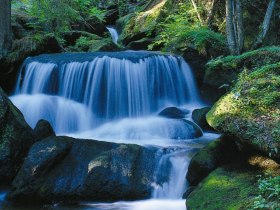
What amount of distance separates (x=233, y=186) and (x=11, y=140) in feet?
15.0

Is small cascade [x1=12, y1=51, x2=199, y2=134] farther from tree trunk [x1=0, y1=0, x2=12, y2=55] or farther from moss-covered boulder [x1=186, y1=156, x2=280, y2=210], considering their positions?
moss-covered boulder [x1=186, y1=156, x2=280, y2=210]

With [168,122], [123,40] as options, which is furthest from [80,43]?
[168,122]

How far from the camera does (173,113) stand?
967 cm

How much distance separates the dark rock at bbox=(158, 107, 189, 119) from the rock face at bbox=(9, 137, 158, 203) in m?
2.96

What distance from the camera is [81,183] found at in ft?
19.9

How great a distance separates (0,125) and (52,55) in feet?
19.0

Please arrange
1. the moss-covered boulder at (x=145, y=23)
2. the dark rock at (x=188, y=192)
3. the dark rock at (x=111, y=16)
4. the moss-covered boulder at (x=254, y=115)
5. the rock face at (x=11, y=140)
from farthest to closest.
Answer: the dark rock at (x=111, y=16)
the moss-covered boulder at (x=145, y=23)
the rock face at (x=11, y=140)
the dark rock at (x=188, y=192)
the moss-covered boulder at (x=254, y=115)

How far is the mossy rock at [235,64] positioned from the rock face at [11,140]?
5.14 m

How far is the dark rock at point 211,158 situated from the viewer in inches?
231

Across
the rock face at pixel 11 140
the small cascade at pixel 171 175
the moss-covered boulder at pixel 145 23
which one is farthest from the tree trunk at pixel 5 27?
the small cascade at pixel 171 175

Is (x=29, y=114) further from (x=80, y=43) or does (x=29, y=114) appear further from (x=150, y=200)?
(x=80, y=43)

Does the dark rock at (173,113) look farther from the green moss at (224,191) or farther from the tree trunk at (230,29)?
the green moss at (224,191)

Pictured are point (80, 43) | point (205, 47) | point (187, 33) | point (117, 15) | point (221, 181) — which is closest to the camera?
point (221, 181)

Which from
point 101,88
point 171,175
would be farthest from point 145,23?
point 171,175
